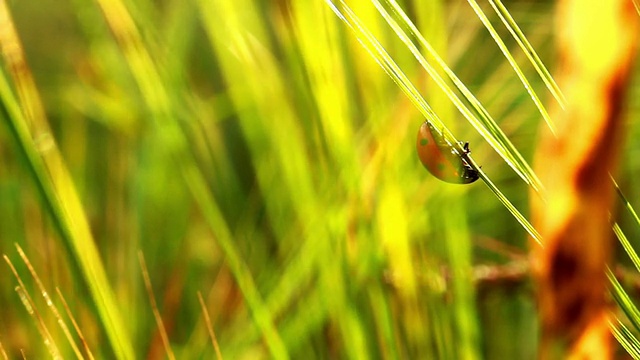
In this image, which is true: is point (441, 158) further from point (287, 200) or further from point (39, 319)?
point (287, 200)

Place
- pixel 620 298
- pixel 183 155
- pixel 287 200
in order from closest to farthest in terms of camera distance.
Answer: pixel 620 298
pixel 183 155
pixel 287 200

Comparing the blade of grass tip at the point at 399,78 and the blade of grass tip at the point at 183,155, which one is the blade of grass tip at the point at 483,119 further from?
the blade of grass tip at the point at 183,155

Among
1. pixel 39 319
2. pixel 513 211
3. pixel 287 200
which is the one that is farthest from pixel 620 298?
pixel 287 200

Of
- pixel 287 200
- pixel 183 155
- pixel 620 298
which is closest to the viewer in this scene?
pixel 620 298

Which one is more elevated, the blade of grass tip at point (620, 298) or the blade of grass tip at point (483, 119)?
the blade of grass tip at point (483, 119)

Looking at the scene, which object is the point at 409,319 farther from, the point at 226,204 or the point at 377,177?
the point at 226,204

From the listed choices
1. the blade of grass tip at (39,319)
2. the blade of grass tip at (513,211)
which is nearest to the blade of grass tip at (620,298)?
the blade of grass tip at (513,211)
